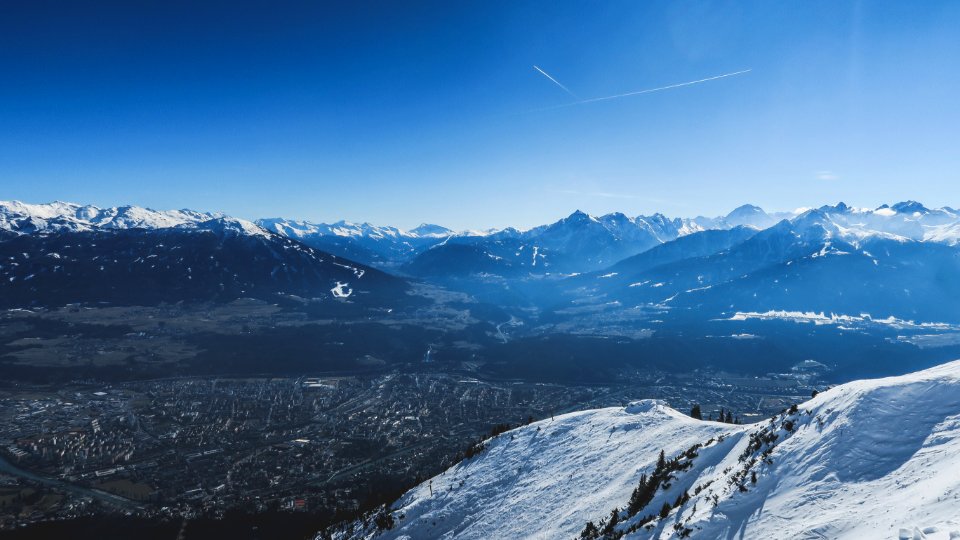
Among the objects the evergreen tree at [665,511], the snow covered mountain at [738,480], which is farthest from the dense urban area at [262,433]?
the evergreen tree at [665,511]

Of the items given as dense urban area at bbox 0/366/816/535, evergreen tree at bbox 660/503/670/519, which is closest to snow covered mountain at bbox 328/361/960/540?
evergreen tree at bbox 660/503/670/519

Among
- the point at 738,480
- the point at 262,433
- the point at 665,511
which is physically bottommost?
the point at 262,433

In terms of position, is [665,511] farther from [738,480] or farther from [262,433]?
[262,433]

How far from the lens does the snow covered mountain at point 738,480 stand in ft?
67.4

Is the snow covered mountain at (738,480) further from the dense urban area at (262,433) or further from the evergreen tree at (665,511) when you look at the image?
the dense urban area at (262,433)

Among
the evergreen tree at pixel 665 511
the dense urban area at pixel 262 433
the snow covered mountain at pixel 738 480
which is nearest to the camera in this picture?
the snow covered mountain at pixel 738 480

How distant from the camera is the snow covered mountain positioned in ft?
67.4

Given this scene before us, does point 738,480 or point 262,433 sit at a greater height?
point 738,480

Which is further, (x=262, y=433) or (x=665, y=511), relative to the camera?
(x=262, y=433)

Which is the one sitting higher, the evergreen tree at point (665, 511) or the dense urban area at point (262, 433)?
the evergreen tree at point (665, 511)

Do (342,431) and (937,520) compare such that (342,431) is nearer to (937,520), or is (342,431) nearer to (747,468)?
(747,468)

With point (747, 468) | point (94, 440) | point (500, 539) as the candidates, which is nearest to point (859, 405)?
point (747, 468)

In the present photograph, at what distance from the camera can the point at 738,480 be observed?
2639 centimetres

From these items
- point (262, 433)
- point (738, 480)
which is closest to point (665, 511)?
point (738, 480)
